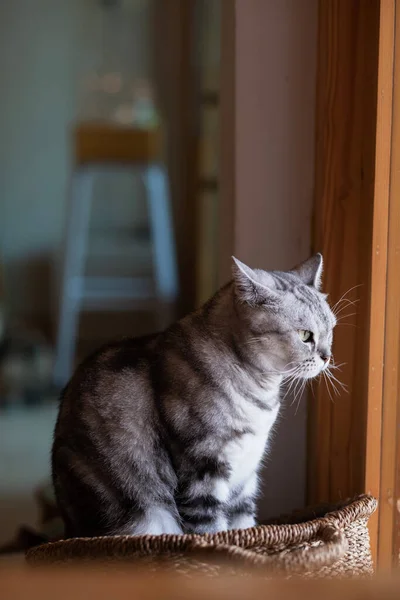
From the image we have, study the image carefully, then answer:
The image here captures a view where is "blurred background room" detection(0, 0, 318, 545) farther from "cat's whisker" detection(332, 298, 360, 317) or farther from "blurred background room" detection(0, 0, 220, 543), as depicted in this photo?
"cat's whisker" detection(332, 298, 360, 317)

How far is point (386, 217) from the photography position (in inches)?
49.3

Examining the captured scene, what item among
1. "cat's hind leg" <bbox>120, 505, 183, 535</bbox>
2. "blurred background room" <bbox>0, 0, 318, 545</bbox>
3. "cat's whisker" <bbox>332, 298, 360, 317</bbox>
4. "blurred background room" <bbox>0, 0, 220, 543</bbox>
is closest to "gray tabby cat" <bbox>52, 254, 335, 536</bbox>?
"cat's hind leg" <bbox>120, 505, 183, 535</bbox>

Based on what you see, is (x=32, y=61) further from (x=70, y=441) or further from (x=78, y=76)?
(x=70, y=441)

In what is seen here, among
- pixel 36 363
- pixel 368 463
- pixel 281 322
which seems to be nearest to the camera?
pixel 281 322

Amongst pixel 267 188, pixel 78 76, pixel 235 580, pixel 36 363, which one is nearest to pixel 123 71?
pixel 78 76

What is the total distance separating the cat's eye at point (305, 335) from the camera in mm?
1198

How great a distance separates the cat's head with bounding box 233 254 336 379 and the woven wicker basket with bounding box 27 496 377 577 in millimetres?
254

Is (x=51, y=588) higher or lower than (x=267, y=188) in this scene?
lower

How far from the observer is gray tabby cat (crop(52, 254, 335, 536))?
1172mm

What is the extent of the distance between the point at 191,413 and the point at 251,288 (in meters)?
0.22

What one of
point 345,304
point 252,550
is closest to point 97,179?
→ point 345,304

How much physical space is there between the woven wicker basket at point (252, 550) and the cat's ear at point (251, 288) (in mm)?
354

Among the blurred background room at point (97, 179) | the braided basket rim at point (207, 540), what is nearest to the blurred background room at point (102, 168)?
the blurred background room at point (97, 179)

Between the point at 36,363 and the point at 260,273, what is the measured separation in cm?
218
